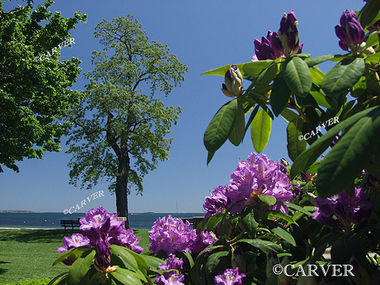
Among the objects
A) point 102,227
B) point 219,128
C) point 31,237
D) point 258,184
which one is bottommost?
point 31,237

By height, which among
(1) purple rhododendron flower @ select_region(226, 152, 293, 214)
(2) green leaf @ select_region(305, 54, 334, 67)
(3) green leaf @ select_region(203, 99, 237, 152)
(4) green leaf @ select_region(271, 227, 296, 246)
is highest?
(2) green leaf @ select_region(305, 54, 334, 67)

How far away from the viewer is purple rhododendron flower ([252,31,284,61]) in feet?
3.14

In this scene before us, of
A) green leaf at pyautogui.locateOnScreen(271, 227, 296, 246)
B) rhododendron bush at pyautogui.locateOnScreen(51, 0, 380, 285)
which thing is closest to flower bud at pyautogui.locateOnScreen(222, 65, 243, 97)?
rhododendron bush at pyautogui.locateOnScreen(51, 0, 380, 285)

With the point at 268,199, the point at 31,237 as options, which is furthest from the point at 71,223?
the point at 268,199

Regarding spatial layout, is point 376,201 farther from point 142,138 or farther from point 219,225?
point 142,138

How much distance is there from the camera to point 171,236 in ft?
5.40

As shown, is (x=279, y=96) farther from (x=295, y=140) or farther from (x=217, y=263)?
(x=217, y=263)

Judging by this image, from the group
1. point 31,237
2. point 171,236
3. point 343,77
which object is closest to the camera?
point 343,77

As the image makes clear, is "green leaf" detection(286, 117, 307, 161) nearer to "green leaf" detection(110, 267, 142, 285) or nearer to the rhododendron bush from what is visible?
the rhododendron bush

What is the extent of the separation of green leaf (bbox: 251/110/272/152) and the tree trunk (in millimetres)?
18759

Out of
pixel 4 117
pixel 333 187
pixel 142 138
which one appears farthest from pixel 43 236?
A: pixel 333 187

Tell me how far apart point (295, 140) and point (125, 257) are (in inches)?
29.3

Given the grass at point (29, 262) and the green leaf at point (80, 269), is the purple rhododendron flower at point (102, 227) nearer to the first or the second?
the green leaf at point (80, 269)

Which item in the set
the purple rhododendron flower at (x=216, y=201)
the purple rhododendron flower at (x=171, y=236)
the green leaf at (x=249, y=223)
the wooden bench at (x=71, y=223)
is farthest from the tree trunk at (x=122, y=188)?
the green leaf at (x=249, y=223)
